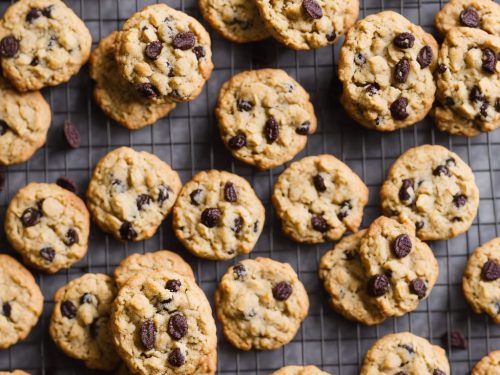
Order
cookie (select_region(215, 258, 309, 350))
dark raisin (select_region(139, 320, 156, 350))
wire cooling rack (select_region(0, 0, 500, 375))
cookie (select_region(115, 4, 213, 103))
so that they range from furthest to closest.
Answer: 1. wire cooling rack (select_region(0, 0, 500, 375))
2. cookie (select_region(215, 258, 309, 350))
3. cookie (select_region(115, 4, 213, 103))
4. dark raisin (select_region(139, 320, 156, 350))

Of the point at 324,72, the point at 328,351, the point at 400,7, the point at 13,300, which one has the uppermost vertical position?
the point at 400,7

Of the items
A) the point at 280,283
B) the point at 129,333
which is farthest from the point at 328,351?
the point at 129,333

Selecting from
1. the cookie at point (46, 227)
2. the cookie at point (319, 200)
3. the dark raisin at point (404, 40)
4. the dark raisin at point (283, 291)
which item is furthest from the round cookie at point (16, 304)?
the dark raisin at point (404, 40)

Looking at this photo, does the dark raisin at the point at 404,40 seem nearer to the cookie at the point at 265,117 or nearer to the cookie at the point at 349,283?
the cookie at the point at 265,117

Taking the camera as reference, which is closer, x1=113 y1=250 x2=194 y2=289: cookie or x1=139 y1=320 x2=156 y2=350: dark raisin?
x1=139 y1=320 x2=156 y2=350: dark raisin

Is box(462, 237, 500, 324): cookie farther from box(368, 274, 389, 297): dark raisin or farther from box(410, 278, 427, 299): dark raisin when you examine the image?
box(368, 274, 389, 297): dark raisin

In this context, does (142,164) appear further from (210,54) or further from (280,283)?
(280,283)

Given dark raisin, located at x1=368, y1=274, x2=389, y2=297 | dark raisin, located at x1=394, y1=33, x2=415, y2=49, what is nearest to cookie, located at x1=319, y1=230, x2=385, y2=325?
dark raisin, located at x1=368, y1=274, x2=389, y2=297
